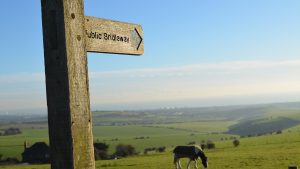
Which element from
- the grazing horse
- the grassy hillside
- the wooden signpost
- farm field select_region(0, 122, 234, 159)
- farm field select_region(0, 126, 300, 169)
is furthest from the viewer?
the grassy hillside

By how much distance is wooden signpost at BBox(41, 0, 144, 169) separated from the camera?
124 inches

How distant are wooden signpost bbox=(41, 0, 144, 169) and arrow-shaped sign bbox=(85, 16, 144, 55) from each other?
228mm

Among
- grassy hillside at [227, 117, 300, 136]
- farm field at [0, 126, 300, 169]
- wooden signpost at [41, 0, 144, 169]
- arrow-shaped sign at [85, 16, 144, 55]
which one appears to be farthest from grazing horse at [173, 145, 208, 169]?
grassy hillside at [227, 117, 300, 136]

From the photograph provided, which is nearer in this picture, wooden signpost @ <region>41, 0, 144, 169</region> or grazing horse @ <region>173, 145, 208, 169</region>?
wooden signpost @ <region>41, 0, 144, 169</region>

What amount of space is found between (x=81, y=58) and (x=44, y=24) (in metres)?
0.36

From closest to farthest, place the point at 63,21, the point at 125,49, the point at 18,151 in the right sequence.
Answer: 1. the point at 63,21
2. the point at 125,49
3. the point at 18,151

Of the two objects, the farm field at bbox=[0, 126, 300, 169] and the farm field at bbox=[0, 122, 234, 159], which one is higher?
the farm field at bbox=[0, 126, 300, 169]

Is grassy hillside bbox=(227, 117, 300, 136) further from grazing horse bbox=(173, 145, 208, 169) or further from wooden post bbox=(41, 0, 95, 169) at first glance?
wooden post bbox=(41, 0, 95, 169)

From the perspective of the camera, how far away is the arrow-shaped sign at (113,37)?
353 cm

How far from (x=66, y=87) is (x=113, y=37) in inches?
31.3

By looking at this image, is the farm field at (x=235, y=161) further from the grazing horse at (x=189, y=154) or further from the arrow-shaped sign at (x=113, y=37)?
the arrow-shaped sign at (x=113, y=37)

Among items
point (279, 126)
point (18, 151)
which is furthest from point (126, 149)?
point (279, 126)

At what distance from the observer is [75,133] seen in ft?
10.4

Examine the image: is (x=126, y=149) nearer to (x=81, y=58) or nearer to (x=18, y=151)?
(x=18, y=151)
